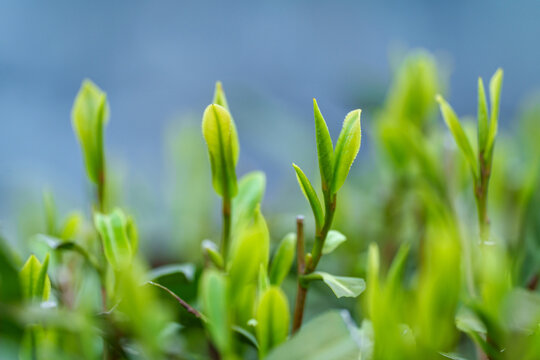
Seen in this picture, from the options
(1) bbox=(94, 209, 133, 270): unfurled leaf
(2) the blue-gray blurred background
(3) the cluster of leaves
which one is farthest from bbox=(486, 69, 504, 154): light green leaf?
(2) the blue-gray blurred background

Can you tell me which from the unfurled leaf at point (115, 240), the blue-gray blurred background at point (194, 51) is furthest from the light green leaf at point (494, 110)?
the blue-gray blurred background at point (194, 51)

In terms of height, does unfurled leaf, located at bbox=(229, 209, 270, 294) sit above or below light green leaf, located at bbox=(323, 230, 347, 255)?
above

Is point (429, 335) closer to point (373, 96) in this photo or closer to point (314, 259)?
point (314, 259)

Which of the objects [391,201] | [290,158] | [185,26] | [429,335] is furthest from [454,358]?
[185,26]

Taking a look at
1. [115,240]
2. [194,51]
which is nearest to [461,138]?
[115,240]

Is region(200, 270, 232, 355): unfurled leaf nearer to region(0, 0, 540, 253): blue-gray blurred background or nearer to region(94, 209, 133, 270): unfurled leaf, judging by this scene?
region(94, 209, 133, 270): unfurled leaf

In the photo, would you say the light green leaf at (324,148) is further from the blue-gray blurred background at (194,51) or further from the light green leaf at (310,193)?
the blue-gray blurred background at (194,51)
